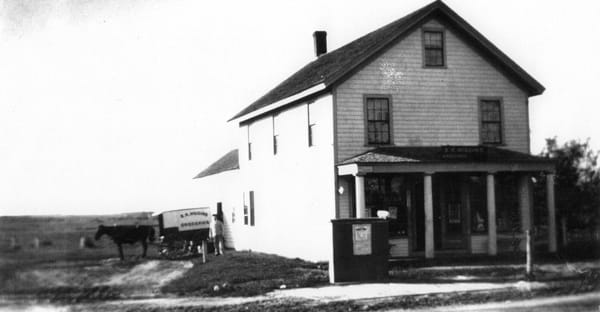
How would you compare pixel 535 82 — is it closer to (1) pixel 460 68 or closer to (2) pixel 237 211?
(1) pixel 460 68

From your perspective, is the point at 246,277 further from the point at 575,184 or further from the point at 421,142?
the point at 575,184

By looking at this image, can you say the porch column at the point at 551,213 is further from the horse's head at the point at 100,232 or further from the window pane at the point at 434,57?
the horse's head at the point at 100,232

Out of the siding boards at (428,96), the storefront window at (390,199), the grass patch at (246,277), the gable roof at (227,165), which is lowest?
the grass patch at (246,277)

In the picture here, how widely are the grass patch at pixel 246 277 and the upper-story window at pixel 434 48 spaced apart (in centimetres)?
760

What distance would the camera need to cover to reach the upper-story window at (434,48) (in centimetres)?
2378

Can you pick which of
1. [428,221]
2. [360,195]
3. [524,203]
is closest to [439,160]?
[428,221]

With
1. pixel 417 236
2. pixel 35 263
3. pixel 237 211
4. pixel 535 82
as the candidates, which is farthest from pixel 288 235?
pixel 35 263


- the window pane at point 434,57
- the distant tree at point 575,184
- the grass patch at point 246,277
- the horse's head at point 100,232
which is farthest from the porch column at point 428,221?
the horse's head at point 100,232

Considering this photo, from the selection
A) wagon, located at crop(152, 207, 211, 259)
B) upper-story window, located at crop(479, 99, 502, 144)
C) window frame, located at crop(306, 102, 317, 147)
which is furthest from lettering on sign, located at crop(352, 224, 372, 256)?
wagon, located at crop(152, 207, 211, 259)

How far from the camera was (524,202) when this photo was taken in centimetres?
2441

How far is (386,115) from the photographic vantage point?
2325cm

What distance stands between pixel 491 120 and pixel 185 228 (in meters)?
12.2

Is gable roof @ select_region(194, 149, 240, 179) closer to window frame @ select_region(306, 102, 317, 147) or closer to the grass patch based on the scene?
window frame @ select_region(306, 102, 317, 147)

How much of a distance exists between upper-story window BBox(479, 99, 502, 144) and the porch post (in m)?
1.53
